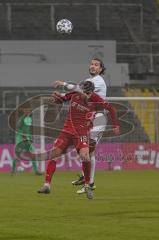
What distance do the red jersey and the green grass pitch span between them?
1.18 metres

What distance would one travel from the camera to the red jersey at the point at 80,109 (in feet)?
44.9

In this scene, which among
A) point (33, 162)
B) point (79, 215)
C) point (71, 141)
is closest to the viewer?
point (79, 215)

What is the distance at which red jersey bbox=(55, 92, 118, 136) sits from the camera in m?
13.7

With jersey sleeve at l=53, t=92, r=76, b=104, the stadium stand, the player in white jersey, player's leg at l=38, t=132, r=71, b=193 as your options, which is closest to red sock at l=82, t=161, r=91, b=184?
the player in white jersey

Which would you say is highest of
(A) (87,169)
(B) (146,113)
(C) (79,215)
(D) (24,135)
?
(B) (146,113)

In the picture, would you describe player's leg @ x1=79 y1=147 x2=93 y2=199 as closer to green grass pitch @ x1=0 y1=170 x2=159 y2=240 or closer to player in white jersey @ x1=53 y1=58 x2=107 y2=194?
green grass pitch @ x1=0 y1=170 x2=159 y2=240

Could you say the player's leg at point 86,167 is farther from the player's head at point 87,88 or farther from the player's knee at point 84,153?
the player's head at point 87,88

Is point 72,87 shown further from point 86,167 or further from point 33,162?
point 33,162

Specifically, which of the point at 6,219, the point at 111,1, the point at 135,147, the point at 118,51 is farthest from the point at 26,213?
the point at 111,1

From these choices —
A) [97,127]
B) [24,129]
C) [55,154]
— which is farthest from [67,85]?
[24,129]

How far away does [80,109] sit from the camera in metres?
13.7

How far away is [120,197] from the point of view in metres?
14.1

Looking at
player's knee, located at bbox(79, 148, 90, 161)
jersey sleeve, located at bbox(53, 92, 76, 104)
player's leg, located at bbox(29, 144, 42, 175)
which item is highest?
jersey sleeve, located at bbox(53, 92, 76, 104)

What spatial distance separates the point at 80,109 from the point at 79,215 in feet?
11.2
